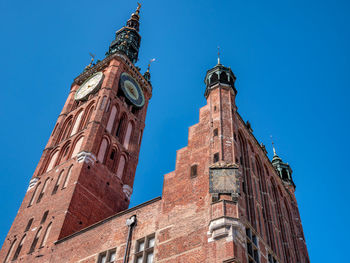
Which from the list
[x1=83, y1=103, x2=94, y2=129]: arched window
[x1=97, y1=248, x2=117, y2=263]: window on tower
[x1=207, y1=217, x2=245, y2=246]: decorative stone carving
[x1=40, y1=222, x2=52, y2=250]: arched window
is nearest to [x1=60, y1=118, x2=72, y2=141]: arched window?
[x1=83, y1=103, x2=94, y2=129]: arched window

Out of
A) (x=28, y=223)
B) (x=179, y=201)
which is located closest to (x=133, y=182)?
(x=28, y=223)

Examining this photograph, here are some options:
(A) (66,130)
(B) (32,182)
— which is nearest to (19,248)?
(B) (32,182)

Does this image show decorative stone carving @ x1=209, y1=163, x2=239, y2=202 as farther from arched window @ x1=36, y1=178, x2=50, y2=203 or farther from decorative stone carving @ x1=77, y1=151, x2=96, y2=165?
arched window @ x1=36, y1=178, x2=50, y2=203

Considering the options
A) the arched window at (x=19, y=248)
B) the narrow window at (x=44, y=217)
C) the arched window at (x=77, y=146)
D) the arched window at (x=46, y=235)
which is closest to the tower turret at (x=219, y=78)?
the arched window at (x=77, y=146)

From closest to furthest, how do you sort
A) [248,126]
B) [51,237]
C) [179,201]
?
[179,201], [51,237], [248,126]

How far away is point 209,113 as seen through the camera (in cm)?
2538

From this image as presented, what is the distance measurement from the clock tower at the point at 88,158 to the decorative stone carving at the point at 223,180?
12382 millimetres

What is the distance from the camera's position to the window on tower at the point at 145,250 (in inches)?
786

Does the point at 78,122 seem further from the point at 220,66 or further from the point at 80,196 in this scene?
the point at 220,66

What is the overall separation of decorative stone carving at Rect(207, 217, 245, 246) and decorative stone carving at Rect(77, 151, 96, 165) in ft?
55.0

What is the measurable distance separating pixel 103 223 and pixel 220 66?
13.4 m

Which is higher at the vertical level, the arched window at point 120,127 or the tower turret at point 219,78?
the arched window at point 120,127

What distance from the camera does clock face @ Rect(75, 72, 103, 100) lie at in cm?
4125

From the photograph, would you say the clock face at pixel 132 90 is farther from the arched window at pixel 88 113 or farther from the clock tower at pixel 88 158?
the arched window at pixel 88 113
